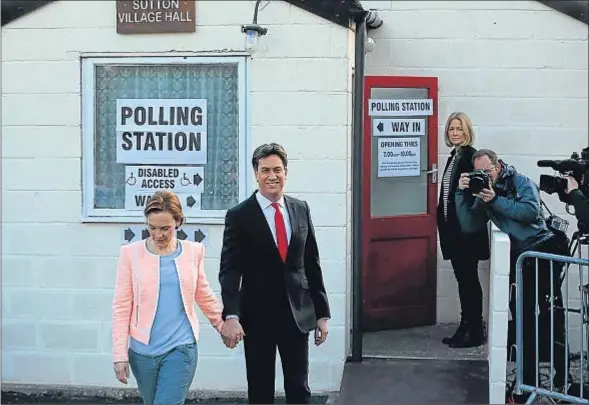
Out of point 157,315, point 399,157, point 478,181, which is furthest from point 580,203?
point 157,315

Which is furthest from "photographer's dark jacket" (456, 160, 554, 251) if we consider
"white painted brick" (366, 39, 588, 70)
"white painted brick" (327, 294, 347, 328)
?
"white painted brick" (366, 39, 588, 70)

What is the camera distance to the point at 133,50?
21.4 feet

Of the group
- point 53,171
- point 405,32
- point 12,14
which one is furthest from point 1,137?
point 405,32

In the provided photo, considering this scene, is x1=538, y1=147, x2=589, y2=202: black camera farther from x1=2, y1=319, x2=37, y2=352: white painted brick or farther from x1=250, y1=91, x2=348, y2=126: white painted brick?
x1=2, y1=319, x2=37, y2=352: white painted brick

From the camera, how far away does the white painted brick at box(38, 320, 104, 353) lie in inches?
263

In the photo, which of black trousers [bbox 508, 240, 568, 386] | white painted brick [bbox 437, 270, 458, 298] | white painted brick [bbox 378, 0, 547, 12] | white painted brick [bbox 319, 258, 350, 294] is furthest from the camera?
white painted brick [bbox 437, 270, 458, 298]

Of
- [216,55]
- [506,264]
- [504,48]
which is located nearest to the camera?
[506,264]

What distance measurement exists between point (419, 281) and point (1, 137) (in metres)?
3.44

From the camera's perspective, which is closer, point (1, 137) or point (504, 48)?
point (1, 137)

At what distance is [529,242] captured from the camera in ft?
19.9

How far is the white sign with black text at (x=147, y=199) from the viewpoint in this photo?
21.6 ft

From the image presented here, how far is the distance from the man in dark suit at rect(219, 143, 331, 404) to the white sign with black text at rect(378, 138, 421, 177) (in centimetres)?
258

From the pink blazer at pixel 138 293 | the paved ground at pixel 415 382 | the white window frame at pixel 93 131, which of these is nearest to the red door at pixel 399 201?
the paved ground at pixel 415 382

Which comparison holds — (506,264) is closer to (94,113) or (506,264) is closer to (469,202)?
(469,202)
